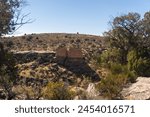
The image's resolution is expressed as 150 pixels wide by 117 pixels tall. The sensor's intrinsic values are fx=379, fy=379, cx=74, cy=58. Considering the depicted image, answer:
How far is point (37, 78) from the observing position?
3150 cm

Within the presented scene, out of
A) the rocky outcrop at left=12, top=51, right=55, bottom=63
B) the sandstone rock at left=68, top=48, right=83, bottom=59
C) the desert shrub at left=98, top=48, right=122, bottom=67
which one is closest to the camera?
the desert shrub at left=98, top=48, right=122, bottom=67

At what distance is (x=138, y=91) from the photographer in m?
16.7

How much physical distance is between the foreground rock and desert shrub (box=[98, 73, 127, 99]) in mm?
323

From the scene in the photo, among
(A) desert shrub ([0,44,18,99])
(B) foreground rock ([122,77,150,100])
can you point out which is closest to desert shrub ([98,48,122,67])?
(A) desert shrub ([0,44,18,99])

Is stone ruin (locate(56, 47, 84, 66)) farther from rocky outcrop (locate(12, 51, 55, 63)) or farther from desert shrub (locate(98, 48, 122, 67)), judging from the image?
desert shrub (locate(98, 48, 122, 67))

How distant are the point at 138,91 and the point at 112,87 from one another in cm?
116

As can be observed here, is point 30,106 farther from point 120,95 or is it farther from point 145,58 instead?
point 145,58

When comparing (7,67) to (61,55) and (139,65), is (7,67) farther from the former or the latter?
(61,55)

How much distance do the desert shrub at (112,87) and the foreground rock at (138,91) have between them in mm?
323

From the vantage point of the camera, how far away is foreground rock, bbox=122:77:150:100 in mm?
16016

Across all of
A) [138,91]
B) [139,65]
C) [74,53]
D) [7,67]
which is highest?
[74,53]

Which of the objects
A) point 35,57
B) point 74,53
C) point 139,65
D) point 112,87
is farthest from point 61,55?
point 112,87

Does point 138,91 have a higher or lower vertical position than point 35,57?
lower

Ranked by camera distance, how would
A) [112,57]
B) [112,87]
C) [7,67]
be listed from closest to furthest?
[112,87], [7,67], [112,57]
